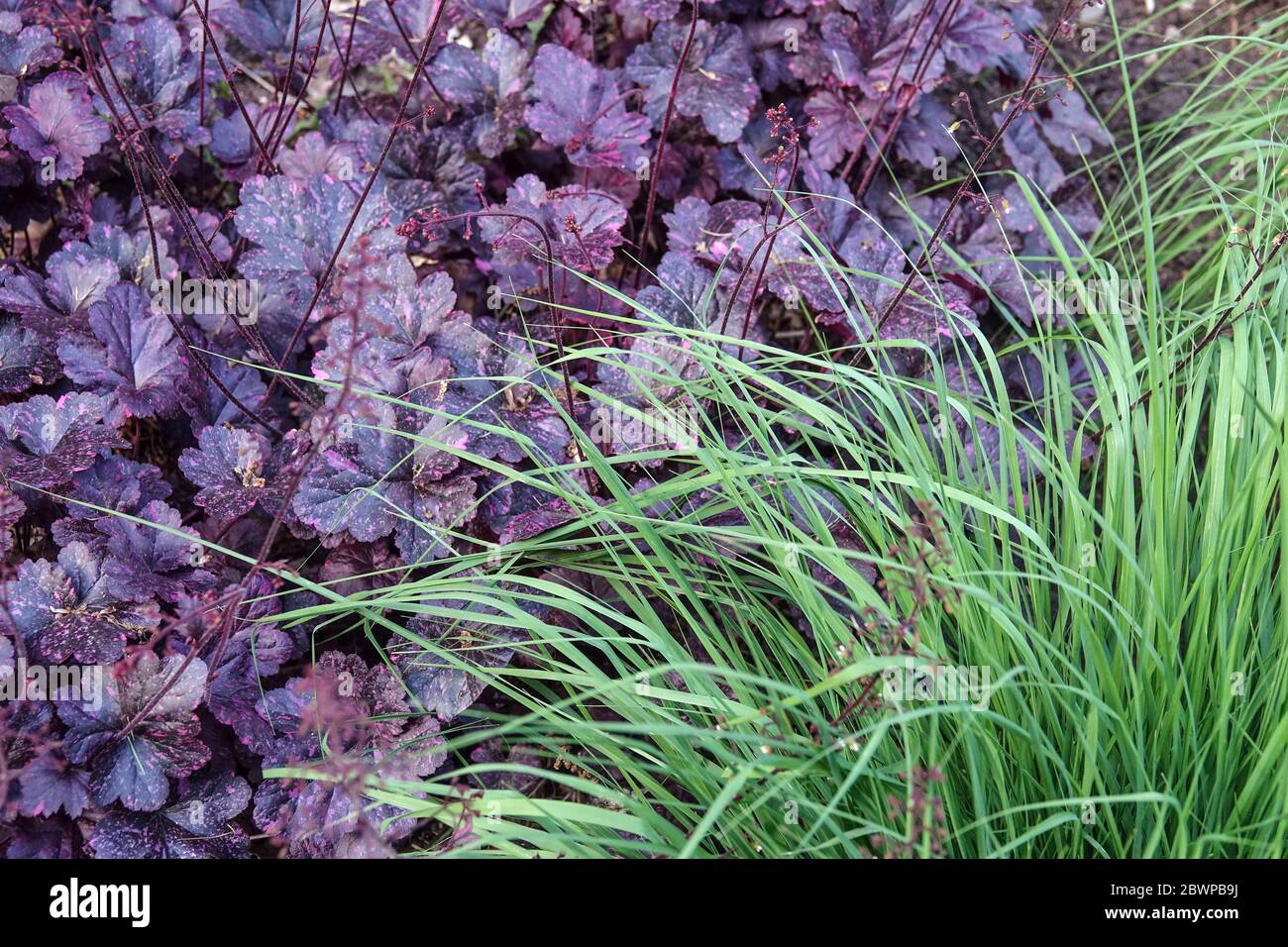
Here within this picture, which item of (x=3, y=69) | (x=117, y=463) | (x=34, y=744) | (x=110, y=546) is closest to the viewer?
(x=34, y=744)

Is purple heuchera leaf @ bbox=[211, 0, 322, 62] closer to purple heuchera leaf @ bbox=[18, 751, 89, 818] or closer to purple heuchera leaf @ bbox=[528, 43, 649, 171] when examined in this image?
purple heuchera leaf @ bbox=[528, 43, 649, 171]

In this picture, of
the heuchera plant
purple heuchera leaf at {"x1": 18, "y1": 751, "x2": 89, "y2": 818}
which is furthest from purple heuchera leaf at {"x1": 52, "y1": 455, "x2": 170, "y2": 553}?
purple heuchera leaf at {"x1": 18, "y1": 751, "x2": 89, "y2": 818}

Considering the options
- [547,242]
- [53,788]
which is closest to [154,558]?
[53,788]

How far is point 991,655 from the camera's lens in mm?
1562

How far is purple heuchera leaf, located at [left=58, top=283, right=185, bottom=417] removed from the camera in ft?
6.51

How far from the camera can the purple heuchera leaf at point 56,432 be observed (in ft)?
6.09

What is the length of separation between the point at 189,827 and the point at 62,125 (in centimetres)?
150

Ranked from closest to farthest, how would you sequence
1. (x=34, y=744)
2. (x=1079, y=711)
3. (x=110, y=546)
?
(x=1079, y=711) < (x=34, y=744) < (x=110, y=546)

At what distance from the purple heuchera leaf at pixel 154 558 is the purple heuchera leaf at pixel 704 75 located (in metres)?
1.41

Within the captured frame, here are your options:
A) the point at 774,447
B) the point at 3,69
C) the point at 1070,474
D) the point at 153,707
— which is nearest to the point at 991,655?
the point at 1070,474

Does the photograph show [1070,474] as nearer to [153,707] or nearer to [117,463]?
[153,707]

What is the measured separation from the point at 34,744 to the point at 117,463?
54 centimetres

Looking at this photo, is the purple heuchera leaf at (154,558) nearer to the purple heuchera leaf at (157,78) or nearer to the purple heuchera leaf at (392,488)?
the purple heuchera leaf at (392,488)

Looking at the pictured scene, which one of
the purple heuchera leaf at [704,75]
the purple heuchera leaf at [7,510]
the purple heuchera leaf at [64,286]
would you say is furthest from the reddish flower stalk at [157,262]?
the purple heuchera leaf at [704,75]
